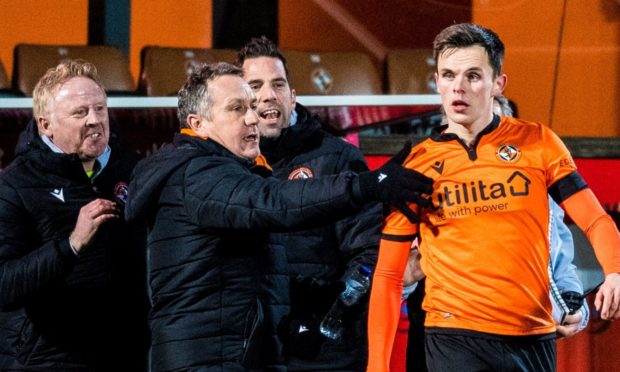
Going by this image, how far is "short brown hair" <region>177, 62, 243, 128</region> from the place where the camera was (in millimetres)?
2859

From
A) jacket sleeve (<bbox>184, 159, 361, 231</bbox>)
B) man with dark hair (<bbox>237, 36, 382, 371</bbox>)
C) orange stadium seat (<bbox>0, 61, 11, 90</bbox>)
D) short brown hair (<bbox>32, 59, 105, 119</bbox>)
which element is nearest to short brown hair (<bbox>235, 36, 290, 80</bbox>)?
man with dark hair (<bbox>237, 36, 382, 371</bbox>)

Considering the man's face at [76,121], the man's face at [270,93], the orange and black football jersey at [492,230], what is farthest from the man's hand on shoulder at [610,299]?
the man's face at [76,121]

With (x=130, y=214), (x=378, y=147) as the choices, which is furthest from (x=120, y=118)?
(x=130, y=214)

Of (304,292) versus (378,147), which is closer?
(304,292)

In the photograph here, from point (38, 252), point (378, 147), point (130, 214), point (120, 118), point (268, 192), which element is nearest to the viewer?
point (268, 192)

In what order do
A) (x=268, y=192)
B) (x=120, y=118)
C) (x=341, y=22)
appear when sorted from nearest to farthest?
(x=268, y=192) < (x=120, y=118) < (x=341, y=22)

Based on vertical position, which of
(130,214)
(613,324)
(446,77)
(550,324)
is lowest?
(613,324)

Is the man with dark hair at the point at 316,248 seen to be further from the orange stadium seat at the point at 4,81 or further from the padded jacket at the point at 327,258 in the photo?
the orange stadium seat at the point at 4,81

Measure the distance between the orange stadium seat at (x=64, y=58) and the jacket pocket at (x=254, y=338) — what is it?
3.66 m

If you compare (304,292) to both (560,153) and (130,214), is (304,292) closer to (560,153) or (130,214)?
(130,214)

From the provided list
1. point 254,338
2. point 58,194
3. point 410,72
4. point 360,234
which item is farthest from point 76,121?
point 410,72

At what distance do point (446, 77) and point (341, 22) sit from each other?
4.71 meters

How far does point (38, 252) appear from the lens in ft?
10.4

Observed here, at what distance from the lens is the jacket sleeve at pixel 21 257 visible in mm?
3127
